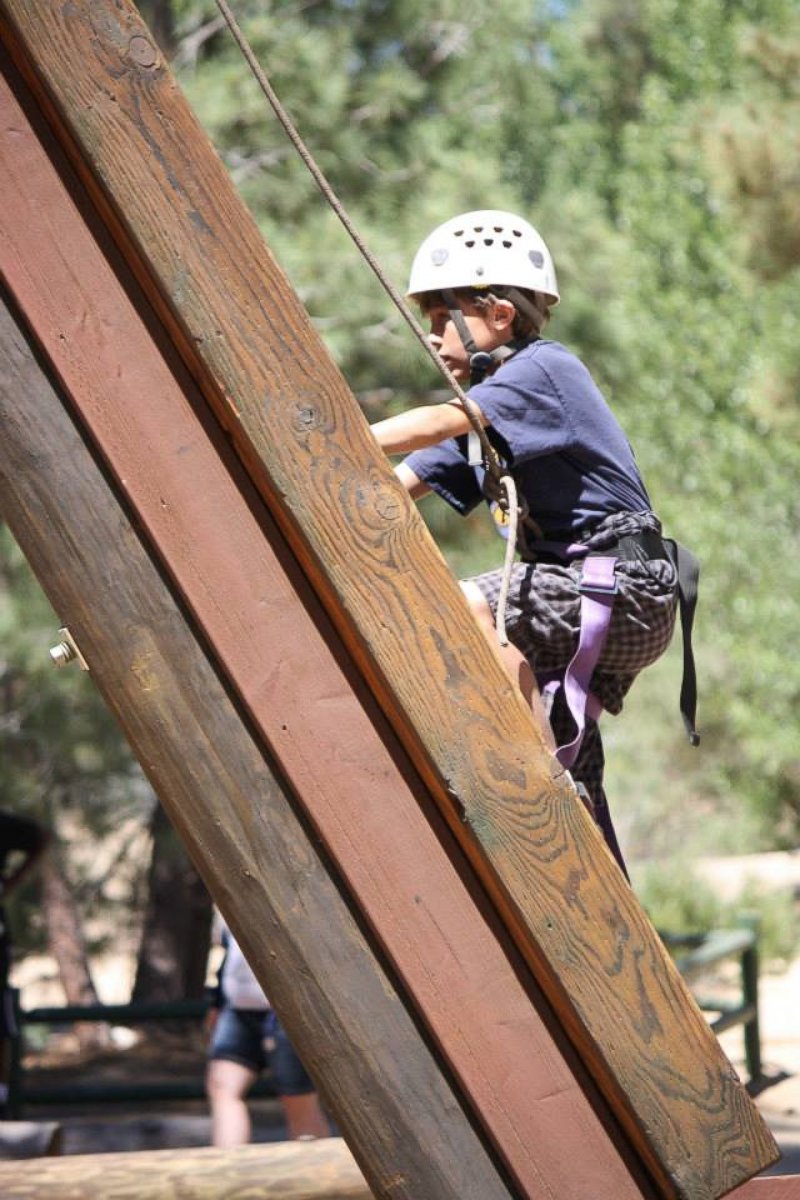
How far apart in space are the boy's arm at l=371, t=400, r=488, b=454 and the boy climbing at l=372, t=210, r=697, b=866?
0.07 m

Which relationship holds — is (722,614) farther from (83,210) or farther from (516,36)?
(83,210)

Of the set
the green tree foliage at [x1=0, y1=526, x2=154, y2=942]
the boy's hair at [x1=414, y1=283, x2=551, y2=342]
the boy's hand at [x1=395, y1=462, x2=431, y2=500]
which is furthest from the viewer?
the green tree foliage at [x1=0, y1=526, x2=154, y2=942]

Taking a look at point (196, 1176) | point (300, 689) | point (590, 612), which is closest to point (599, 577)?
point (590, 612)

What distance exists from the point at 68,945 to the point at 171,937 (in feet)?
3.41

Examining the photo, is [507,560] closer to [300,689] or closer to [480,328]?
[300,689]

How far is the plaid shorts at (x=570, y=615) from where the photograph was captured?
2.77m

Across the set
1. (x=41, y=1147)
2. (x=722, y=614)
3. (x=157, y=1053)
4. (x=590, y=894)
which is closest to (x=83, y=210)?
(x=590, y=894)

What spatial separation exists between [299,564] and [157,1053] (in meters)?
8.88

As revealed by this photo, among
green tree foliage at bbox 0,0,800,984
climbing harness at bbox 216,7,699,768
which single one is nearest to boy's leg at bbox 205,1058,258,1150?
climbing harness at bbox 216,7,699,768

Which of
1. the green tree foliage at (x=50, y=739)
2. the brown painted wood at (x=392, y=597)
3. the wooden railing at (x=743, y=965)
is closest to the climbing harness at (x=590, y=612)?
the brown painted wood at (x=392, y=597)

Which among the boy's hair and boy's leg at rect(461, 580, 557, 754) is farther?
the boy's hair

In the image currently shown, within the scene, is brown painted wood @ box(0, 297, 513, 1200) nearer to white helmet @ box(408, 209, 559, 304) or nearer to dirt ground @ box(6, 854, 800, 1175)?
white helmet @ box(408, 209, 559, 304)

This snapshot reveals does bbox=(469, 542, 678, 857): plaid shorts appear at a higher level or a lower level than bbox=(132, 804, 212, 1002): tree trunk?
higher

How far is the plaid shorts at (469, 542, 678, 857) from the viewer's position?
9.07 feet
